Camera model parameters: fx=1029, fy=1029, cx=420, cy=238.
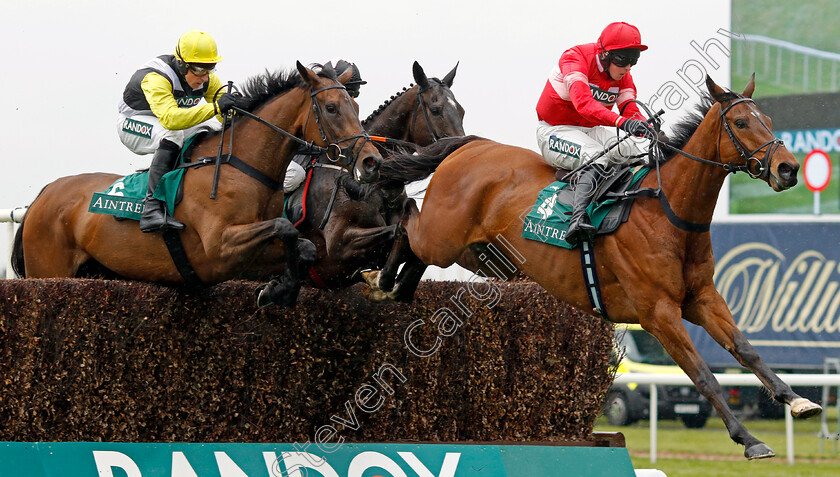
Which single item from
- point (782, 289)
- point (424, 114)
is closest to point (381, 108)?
point (424, 114)

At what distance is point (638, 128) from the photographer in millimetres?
5180

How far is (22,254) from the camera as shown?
6.59m

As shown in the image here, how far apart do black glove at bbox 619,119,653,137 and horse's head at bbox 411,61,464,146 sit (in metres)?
1.53

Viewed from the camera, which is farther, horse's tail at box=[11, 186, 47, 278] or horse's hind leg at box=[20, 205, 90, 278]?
horse's tail at box=[11, 186, 47, 278]

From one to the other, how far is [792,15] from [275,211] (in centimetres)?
1200

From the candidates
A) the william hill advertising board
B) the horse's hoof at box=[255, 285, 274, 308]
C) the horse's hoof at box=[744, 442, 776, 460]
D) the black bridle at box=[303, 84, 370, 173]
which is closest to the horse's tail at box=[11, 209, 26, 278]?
the horse's hoof at box=[255, 285, 274, 308]

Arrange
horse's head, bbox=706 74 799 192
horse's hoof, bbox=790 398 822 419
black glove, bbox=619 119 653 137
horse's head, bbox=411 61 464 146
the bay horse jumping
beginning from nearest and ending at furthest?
1. horse's hoof, bbox=790 398 822 419
2. horse's head, bbox=706 74 799 192
3. black glove, bbox=619 119 653 137
4. the bay horse jumping
5. horse's head, bbox=411 61 464 146

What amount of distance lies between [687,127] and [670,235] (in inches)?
23.6

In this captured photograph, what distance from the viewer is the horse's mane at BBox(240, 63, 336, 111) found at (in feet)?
19.3

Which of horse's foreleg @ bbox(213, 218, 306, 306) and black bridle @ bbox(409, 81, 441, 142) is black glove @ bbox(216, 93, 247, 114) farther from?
black bridle @ bbox(409, 81, 441, 142)

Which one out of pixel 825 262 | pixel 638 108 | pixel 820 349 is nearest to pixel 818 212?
pixel 825 262

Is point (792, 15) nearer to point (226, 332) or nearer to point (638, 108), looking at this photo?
point (638, 108)

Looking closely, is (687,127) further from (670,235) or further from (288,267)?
(288,267)

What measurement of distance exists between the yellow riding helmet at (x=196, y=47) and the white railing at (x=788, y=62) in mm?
10849
